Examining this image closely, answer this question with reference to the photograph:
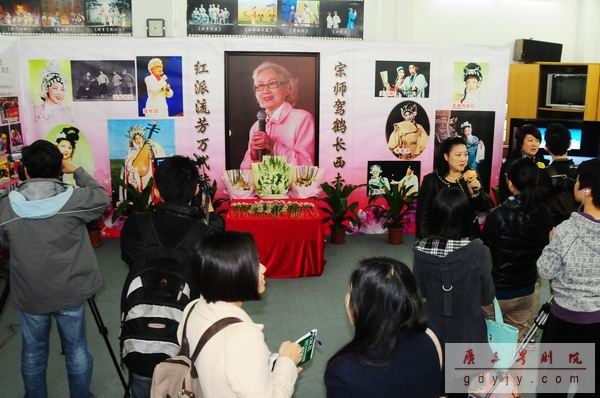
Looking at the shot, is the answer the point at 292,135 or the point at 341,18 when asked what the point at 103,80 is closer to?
the point at 292,135

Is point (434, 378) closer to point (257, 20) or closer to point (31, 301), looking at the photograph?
point (31, 301)

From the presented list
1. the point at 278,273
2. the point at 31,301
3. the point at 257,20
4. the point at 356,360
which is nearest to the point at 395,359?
the point at 356,360

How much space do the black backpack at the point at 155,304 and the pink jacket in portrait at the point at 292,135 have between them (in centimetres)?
425

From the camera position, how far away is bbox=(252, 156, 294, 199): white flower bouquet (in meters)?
5.50

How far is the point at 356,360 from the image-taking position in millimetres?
1376

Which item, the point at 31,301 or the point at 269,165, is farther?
the point at 269,165

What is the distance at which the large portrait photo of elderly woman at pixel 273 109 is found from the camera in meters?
6.10

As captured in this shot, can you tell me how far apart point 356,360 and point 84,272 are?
159 cm

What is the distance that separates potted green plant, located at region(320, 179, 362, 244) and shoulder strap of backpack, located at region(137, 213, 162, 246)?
3.93 m

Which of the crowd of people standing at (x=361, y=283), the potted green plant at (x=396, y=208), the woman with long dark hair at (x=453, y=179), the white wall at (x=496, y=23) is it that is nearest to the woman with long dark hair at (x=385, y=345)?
the crowd of people standing at (x=361, y=283)

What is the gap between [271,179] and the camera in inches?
217

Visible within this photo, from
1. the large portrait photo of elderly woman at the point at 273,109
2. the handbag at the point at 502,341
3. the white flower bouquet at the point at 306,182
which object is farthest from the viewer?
the large portrait photo of elderly woman at the point at 273,109

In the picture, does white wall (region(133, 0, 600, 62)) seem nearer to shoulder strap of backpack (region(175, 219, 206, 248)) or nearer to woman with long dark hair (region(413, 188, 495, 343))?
woman with long dark hair (region(413, 188, 495, 343))

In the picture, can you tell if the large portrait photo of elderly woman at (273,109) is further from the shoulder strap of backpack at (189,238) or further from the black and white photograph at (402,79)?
the shoulder strap of backpack at (189,238)
